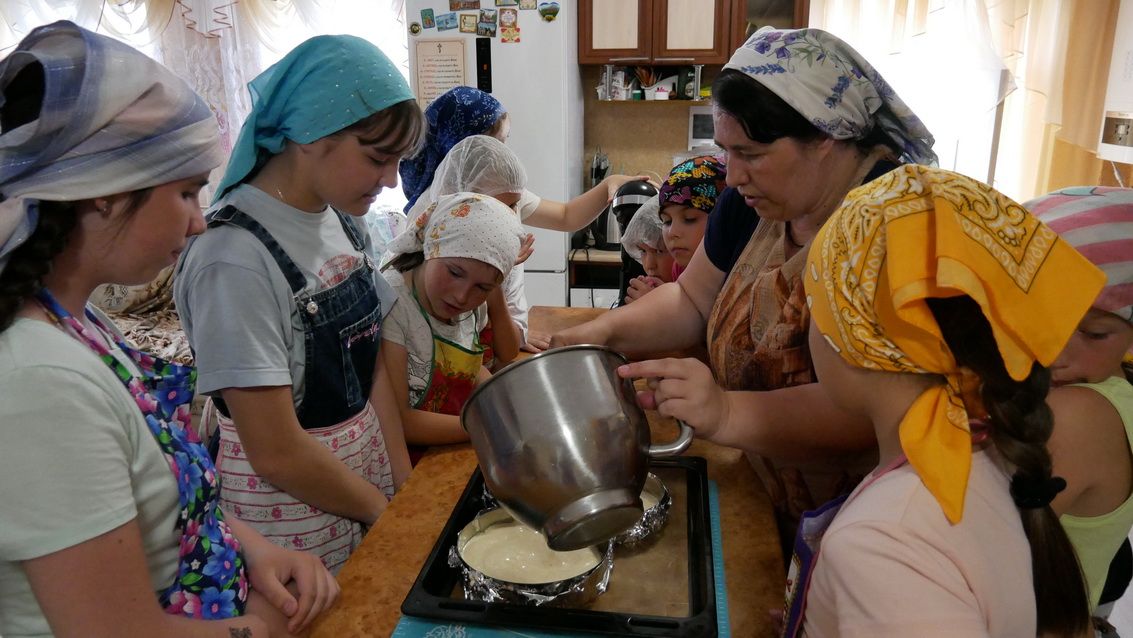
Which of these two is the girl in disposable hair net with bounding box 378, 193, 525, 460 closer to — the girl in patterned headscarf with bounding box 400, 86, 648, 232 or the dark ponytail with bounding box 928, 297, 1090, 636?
the girl in patterned headscarf with bounding box 400, 86, 648, 232

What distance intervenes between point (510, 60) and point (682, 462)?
2.69 meters

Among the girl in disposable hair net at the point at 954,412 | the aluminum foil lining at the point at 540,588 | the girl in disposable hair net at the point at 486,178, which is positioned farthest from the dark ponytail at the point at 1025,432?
the girl in disposable hair net at the point at 486,178

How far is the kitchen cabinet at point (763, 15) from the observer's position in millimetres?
3424

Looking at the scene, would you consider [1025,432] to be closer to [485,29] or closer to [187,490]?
[187,490]

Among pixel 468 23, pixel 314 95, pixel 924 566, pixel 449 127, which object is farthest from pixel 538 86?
pixel 924 566

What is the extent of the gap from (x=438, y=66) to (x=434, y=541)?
9.68 ft

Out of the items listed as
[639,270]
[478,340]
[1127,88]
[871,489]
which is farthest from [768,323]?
[1127,88]

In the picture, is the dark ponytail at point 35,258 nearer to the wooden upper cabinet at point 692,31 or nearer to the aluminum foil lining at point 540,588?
the aluminum foil lining at point 540,588

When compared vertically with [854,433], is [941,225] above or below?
above

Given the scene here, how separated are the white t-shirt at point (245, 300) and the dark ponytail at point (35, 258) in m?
0.27

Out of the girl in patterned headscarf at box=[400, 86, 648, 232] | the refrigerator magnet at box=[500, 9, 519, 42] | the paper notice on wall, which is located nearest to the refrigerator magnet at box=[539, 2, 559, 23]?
the refrigerator magnet at box=[500, 9, 519, 42]

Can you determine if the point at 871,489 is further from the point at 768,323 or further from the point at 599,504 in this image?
the point at 768,323

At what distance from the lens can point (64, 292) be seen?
74 centimetres

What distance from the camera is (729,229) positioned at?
53.8 inches
